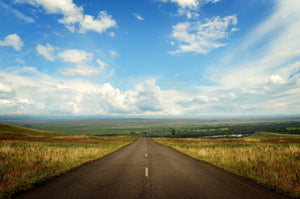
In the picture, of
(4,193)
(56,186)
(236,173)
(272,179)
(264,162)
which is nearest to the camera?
(4,193)

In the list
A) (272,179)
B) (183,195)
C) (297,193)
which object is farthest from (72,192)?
(272,179)

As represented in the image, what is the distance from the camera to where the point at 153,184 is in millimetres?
6531

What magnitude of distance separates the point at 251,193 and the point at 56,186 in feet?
23.7

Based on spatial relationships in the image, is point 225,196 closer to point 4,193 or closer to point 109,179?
point 109,179

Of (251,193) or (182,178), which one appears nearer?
(251,193)

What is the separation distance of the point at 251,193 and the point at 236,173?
3155mm

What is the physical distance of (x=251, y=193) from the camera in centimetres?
561

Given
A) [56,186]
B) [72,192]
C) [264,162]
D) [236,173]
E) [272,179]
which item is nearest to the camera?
[72,192]

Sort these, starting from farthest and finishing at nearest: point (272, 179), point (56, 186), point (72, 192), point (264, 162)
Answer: point (264, 162), point (272, 179), point (56, 186), point (72, 192)

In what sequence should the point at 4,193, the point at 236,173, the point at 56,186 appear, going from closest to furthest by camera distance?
1. the point at 4,193
2. the point at 56,186
3. the point at 236,173

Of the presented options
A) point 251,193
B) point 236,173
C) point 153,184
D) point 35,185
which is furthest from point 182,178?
point 35,185

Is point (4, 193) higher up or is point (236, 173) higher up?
point (4, 193)

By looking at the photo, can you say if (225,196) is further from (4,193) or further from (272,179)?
(4,193)

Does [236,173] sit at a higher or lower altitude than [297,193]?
lower
